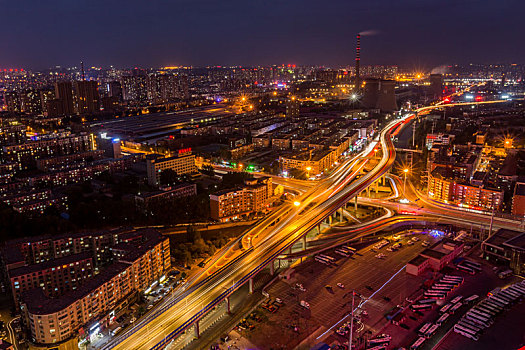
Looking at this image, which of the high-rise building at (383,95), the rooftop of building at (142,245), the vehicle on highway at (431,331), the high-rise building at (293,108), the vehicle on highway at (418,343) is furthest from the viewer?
the high-rise building at (383,95)

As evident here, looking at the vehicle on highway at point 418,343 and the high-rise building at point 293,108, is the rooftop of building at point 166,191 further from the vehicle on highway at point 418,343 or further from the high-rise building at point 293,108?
the high-rise building at point 293,108

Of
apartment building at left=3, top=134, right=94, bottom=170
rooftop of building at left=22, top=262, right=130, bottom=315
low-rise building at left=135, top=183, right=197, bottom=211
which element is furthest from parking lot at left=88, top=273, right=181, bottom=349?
apartment building at left=3, top=134, right=94, bottom=170

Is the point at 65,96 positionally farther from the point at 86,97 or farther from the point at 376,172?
the point at 376,172

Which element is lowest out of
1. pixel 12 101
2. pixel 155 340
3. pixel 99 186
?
pixel 155 340

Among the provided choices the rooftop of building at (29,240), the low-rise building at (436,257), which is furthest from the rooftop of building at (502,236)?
the rooftop of building at (29,240)

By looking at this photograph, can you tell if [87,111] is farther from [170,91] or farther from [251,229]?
[251,229]

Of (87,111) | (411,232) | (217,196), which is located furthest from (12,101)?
(411,232)

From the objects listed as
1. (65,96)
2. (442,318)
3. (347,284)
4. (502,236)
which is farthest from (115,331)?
(65,96)
